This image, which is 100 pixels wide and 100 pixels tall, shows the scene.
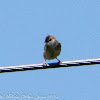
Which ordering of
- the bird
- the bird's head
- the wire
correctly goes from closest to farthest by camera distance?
the wire < the bird < the bird's head

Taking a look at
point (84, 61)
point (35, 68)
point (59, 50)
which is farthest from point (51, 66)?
point (59, 50)

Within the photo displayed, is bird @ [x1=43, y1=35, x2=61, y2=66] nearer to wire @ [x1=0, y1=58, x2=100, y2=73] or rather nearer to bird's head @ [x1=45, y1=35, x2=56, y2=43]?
bird's head @ [x1=45, y1=35, x2=56, y2=43]

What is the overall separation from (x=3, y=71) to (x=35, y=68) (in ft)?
2.37

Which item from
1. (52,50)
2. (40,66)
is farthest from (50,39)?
(40,66)

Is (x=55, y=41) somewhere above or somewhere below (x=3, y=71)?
above

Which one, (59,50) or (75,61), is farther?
(59,50)

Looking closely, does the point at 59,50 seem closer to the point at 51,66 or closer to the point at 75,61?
the point at 51,66

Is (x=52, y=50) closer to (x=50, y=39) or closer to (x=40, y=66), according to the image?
(x=50, y=39)

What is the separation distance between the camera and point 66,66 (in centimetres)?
703

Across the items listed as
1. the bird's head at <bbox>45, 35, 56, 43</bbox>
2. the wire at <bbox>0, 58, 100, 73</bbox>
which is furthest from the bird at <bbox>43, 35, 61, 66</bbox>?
the wire at <bbox>0, 58, 100, 73</bbox>

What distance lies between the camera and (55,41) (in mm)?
11305

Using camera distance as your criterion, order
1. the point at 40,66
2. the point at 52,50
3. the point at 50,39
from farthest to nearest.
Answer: the point at 50,39 → the point at 52,50 → the point at 40,66

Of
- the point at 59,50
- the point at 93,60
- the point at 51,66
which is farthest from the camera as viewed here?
the point at 59,50

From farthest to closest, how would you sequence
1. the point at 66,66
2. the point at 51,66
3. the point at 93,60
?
the point at 51,66
the point at 66,66
the point at 93,60
